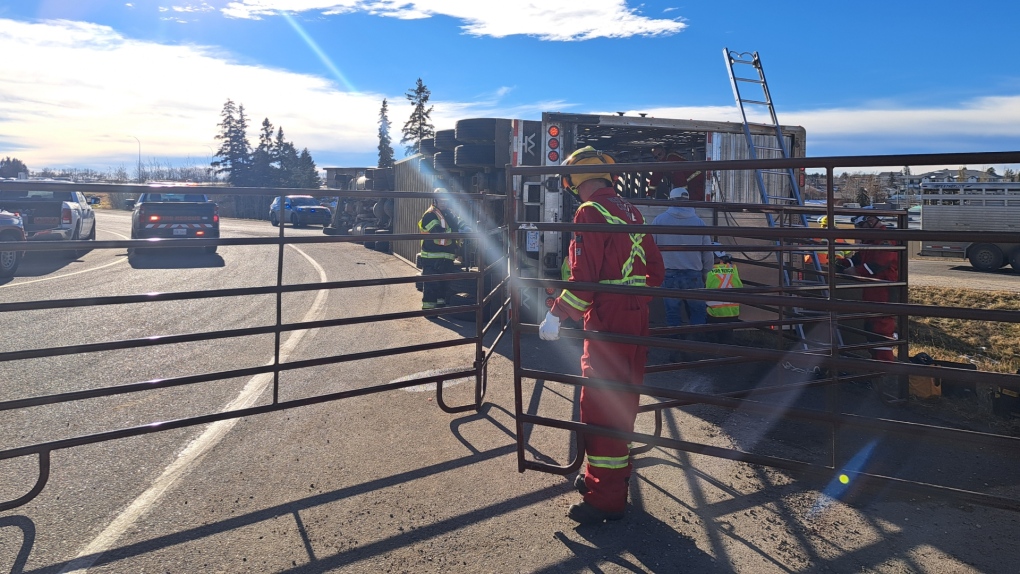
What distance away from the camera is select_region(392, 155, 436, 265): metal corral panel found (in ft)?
46.8

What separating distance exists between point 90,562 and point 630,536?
271 centimetres

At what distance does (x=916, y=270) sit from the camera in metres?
19.0

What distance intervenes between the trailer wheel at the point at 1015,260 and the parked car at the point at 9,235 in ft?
83.8

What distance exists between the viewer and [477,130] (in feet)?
34.7

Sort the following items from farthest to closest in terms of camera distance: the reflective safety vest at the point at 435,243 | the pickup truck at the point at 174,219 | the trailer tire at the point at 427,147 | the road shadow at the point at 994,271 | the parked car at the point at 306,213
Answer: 1. the parked car at the point at 306,213
2. the road shadow at the point at 994,271
3. the pickup truck at the point at 174,219
4. the trailer tire at the point at 427,147
5. the reflective safety vest at the point at 435,243

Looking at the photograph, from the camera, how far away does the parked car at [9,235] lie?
42.2ft

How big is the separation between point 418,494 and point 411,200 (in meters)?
12.4

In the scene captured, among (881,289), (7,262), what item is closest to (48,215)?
(7,262)

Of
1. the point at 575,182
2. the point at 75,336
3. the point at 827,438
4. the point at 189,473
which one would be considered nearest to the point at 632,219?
the point at 575,182

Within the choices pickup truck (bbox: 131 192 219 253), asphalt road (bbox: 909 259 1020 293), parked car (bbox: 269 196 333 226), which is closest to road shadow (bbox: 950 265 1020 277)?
asphalt road (bbox: 909 259 1020 293)

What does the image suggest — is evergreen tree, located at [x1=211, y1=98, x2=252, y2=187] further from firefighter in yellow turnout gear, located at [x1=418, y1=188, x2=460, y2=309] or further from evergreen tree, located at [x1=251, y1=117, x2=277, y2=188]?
firefighter in yellow turnout gear, located at [x1=418, y1=188, x2=460, y2=309]

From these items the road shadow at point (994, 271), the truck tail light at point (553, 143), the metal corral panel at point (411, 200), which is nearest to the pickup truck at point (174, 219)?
the metal corral panel at point (411, 200)

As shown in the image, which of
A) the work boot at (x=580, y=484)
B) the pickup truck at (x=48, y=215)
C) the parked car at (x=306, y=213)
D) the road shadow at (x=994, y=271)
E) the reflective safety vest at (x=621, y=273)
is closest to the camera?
the reflective safety vest at (x=621, y=273)

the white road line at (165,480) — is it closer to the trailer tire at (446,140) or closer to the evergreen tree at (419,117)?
the trailer tire at (446,140)
